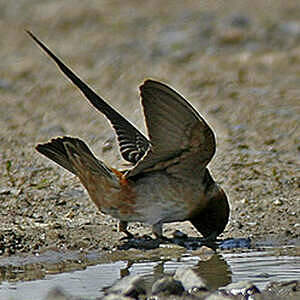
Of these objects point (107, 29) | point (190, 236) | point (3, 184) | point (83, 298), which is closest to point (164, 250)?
point (190, 236)

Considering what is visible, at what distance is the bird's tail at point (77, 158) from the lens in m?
7.53

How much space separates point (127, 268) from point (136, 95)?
5270 millimetres

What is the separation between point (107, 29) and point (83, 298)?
9.38 m

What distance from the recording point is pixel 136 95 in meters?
12.3

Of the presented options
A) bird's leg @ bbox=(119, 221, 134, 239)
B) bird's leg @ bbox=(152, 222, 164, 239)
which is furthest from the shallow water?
bird's leg @ bbox=(119, 221, 134, 239)

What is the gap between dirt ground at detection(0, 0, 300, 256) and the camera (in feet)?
28.5

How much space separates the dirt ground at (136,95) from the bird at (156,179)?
1.12ft

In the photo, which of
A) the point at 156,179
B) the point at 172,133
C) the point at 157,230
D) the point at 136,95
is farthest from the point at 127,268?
the point at 136,95

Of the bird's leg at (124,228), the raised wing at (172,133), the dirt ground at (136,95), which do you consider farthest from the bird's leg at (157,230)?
the raised wing at (172,133)

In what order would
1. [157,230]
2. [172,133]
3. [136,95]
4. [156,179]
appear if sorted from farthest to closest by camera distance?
1. [136,95]
2. [157,230]
3. [156,179]
4. [172,133]

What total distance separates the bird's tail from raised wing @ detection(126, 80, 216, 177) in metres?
0.22

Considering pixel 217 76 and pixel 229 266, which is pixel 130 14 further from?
pixel 229 266

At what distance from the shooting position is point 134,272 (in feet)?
23.5

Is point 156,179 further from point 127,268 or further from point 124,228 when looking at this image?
point 127,268
